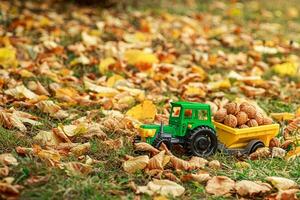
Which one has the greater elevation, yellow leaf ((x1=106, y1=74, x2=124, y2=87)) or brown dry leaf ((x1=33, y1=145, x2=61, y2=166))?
yellow leaf ((x1=106, y1=74, x2=124, y2=87))

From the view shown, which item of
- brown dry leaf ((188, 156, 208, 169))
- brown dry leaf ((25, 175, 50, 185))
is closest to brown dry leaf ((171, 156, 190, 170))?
brown dry leaf ((188, 156, 208, 169))

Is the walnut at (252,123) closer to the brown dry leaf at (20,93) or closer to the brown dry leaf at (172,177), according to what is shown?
the brown dry leaf at (172,177)

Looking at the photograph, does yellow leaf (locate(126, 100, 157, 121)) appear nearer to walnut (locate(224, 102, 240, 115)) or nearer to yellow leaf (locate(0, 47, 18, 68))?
walnut (locate(224, 102, 240, 115))

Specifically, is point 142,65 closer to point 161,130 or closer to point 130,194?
point 161,130

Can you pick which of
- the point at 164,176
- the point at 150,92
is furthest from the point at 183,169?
the point at 150,92

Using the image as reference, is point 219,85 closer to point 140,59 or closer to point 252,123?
point 140,59

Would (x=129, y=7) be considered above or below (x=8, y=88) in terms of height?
above

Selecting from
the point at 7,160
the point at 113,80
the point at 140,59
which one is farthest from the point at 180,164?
the point at 140,59
